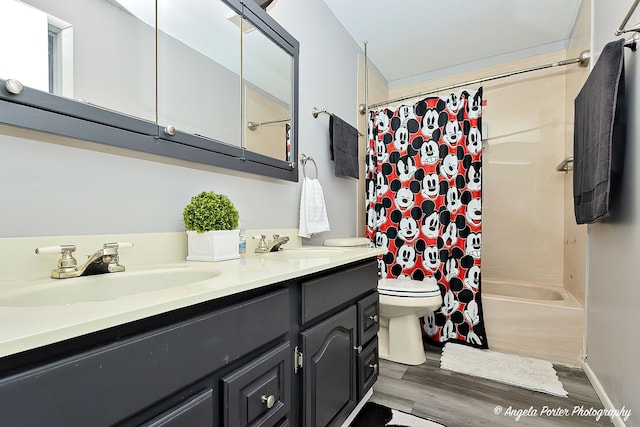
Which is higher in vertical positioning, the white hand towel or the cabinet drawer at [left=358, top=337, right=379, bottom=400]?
the white hand towel

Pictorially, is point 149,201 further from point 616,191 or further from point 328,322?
point 616,191

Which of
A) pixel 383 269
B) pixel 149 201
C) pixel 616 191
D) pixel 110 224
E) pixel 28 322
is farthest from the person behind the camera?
pixel 383 269

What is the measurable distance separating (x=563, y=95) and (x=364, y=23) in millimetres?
1821

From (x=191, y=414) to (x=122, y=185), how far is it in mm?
727

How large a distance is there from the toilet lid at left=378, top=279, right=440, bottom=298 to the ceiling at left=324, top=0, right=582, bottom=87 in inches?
75.9

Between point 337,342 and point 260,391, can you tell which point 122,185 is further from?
point 337,342

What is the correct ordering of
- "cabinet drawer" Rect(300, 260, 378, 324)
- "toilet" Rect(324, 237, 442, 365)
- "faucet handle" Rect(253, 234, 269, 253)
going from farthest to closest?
1. "toilet" Rect(324, 237, 442, 365)
2. "faucet handle" Rect(253, 234, 269, 253)
3. "cabinet drawer" Rect(300, 260, 378, 324)

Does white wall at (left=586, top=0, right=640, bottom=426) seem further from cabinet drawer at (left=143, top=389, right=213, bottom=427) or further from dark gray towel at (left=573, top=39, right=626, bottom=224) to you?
cabinet drawer at (left=143, top=389, right=213, bottom=427)

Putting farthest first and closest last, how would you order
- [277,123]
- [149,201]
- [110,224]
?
1. [277,123]
2. [149,201]
3. [110,224]

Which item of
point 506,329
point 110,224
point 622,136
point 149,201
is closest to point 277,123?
point 149,201

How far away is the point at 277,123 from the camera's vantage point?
1688mm

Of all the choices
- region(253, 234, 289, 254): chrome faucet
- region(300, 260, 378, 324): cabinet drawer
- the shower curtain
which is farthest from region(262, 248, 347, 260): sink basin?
the shower curtain

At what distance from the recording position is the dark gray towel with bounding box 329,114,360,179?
2203 millimetres

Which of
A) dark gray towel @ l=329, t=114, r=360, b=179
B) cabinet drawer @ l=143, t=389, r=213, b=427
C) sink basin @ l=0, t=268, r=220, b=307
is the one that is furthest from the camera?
dark gray towel @ l=329, t=114, r=360, b=179
